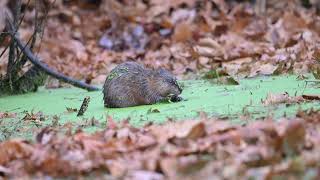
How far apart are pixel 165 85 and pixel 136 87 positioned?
0.81 feet

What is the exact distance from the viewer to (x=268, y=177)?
2.97 meters

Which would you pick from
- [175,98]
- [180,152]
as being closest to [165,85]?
[175,98]

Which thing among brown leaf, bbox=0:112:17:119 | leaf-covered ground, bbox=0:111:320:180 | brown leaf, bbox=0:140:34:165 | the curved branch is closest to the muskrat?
brown leaf, bbox=0:112:17:119

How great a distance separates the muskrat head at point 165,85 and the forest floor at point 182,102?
15 centimetres

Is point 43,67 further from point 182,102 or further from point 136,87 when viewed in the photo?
point 182,102

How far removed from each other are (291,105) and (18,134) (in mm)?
1815

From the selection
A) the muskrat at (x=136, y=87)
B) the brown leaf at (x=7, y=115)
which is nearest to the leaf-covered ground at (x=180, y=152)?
the brown leaf at (x=7, y=115)

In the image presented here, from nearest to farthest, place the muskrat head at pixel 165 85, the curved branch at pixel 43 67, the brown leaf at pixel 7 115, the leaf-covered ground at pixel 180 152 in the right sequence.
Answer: the leaf-covered ground at pixel 180 152 → the brown leaf at pixel 7 115 → the muskrat head at pixel 165 85 → the curved branch at pixel 43 67

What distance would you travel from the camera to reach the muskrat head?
5.98m

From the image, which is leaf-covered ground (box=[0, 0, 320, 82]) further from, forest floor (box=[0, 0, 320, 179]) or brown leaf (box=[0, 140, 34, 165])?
brown leaf (box=[0, 140, 34, 165])

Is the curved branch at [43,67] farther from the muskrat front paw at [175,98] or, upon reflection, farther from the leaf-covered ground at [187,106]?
the muskrat front paw at [175,98]

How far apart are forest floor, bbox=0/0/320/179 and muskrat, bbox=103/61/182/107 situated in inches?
6.2

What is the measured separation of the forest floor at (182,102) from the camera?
3344mm

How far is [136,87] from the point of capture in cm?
602
